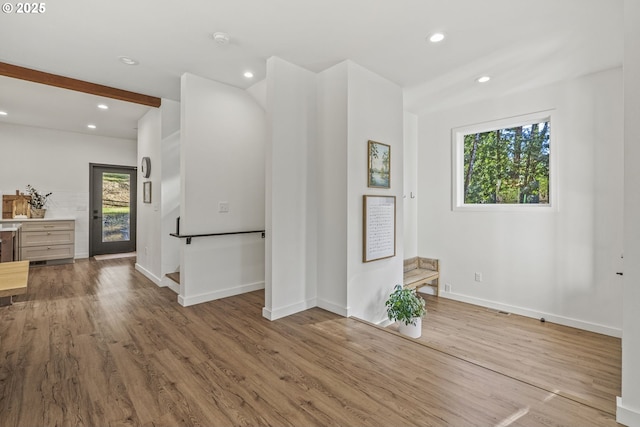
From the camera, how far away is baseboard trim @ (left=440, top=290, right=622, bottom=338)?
3398 mm

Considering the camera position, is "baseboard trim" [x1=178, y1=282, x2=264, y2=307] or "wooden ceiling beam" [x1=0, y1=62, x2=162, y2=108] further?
"baseboard trim" [x1=178, y1=282, x2=264, y2=307]

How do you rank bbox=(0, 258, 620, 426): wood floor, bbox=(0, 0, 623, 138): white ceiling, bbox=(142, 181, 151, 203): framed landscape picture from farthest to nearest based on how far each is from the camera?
bbox=(142, 181, 151, 203): framed landscape picture < bbox=(0, 0, 623, 138): white ceiling < bbox=(0, 258, 620, 426): wood floor

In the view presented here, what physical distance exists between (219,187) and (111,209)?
474 centimetres

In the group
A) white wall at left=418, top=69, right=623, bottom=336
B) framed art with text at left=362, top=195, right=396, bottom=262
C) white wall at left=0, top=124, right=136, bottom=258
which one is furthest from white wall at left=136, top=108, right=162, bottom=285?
white wall at left=418, top=69, right=623, bottom=336

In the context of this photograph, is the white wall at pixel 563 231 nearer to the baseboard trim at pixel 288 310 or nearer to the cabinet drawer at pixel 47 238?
the baseboard trim at pixel 288 310

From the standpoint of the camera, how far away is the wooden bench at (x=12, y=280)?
6.60 feet

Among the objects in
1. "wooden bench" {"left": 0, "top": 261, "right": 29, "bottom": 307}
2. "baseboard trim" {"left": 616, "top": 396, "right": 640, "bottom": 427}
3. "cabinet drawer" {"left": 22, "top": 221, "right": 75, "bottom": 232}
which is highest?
"cabinet drawer" {"left": 22, "top": 221, "right": 75, "bottom": 232}

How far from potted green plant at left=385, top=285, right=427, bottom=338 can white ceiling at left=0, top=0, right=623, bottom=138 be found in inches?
99.7

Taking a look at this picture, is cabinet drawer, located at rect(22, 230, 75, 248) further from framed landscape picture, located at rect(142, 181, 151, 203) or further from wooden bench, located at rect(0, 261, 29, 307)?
wooden bench, located at rect(0, 261, 29, 307)

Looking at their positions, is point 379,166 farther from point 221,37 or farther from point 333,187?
point 221,37

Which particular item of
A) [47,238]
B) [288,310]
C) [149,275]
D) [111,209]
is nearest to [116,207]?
[111,209]

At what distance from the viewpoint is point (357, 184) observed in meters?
3.31

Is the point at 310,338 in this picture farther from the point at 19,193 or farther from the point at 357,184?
the point at 19,193

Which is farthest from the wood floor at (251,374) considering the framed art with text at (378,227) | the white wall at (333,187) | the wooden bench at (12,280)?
the framed art with text at (378,227)
